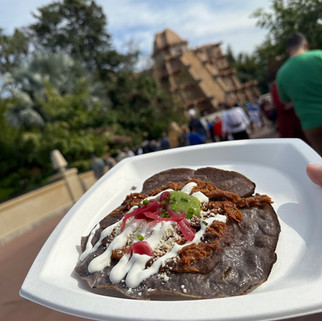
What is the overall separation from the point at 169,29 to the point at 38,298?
42.1 metres

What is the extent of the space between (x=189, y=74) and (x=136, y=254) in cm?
3515

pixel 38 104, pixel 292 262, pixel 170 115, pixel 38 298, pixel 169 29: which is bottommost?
pixel 170 115

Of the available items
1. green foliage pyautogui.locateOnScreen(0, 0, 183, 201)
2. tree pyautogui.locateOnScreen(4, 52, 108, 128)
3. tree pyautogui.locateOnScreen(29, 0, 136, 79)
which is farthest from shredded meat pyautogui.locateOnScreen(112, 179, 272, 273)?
tree pyautogui.locateOnScreen(29, 0, 136, 79)

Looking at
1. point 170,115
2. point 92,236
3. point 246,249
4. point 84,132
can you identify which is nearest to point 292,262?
point 246,249

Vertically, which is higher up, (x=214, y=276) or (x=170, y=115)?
(x=214, y=276)

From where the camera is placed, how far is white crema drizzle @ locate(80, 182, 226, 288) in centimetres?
138

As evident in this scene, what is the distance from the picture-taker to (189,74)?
3481cm

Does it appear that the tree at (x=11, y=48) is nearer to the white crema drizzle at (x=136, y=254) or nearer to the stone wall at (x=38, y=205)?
the stone wall at (x=38, y=205)

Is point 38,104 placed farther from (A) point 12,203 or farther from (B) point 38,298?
(B) point 38,298

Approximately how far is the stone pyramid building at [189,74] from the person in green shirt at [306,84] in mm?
28692

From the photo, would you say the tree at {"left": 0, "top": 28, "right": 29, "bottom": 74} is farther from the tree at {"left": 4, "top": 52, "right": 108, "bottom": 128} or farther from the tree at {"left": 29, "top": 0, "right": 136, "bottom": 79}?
the tree at {"left": 4, "top": 52, "right": 108, "bottom": 128}

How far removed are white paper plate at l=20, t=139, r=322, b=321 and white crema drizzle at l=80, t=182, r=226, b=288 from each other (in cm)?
14

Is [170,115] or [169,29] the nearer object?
[170,115]

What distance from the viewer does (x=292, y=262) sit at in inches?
50.9
